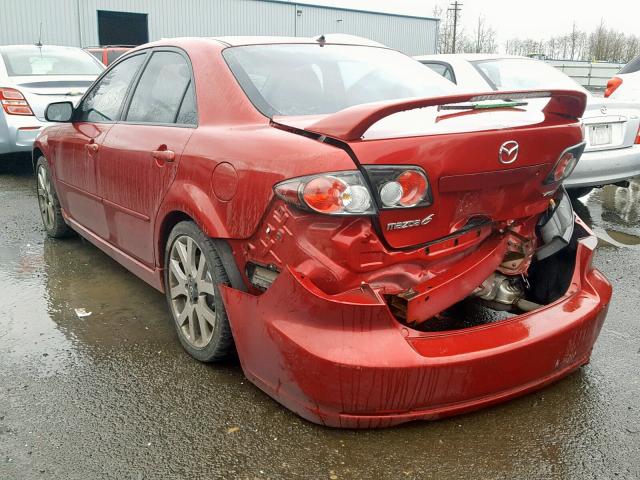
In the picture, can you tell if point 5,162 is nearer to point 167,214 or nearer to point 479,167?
point 167,214

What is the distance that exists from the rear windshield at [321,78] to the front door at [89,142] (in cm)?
107

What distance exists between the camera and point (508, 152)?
7.57 ft

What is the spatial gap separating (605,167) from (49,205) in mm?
4636

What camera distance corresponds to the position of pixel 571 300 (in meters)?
2.57

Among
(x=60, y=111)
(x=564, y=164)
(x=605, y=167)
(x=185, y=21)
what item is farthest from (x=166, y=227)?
(x=185, y=21)

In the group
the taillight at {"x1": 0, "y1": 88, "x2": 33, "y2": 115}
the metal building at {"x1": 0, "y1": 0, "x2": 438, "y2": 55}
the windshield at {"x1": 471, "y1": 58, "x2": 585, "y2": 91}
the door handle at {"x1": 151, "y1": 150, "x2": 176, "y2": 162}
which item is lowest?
the taillight at {"x1": 0, "y1": 88, "x2": 33, "y2": 115}

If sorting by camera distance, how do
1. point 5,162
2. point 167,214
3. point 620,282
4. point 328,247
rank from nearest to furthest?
point 328,247 < point 167,214 < point 620,282 < point 5,162

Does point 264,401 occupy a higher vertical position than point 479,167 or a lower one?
lower

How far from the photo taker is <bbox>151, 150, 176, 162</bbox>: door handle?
2.93 metres

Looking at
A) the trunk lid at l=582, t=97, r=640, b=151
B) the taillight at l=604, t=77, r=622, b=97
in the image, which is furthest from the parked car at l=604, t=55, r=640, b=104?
the trunk lid at l=582, t=97, r=640, b=151

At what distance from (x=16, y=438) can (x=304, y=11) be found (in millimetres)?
30887

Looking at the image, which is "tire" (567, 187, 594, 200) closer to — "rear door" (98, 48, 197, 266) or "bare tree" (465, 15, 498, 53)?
"rear door" (98, 48, 197, 266)

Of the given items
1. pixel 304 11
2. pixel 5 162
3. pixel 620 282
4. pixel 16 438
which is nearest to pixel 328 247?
pixel 16 438

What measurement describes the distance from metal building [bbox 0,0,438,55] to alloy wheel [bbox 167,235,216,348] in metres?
22.2
